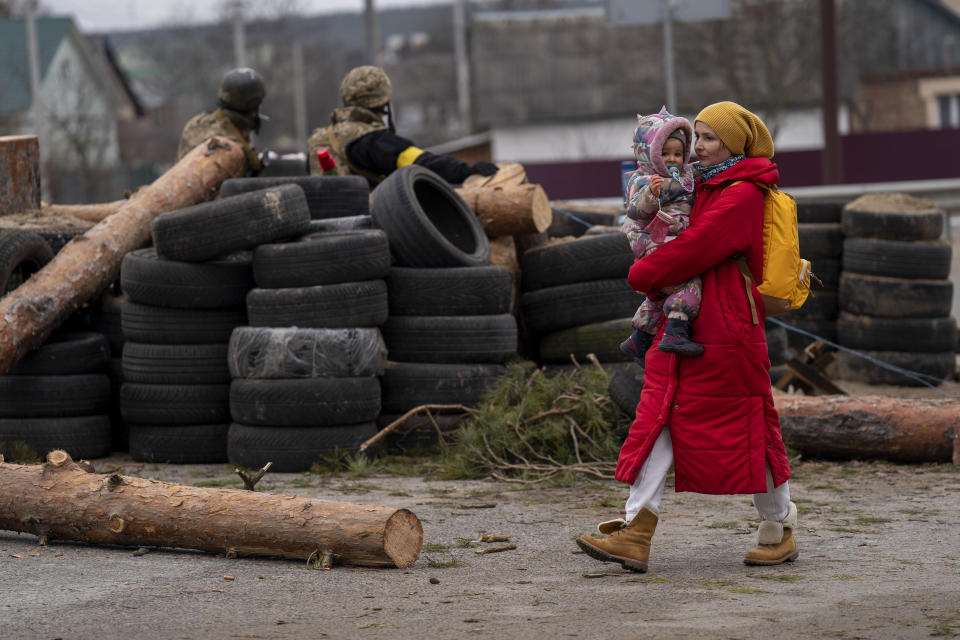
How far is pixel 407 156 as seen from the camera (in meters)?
10.8

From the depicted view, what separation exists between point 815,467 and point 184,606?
459cm

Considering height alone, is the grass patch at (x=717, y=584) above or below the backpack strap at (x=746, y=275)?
below

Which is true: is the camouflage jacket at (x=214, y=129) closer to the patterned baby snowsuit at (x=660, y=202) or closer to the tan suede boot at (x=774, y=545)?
the patterned baby snowsuit at (x=660, y=202)

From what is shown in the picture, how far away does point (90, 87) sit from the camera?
59906 millimetres

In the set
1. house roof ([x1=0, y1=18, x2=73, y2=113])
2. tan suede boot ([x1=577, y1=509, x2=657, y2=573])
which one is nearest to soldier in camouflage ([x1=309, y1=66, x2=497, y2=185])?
tan suede boot ([x1=577, y1=509, x2=657, y2=573])

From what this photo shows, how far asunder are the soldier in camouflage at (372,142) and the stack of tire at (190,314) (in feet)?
5.96

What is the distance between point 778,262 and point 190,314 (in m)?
4.62

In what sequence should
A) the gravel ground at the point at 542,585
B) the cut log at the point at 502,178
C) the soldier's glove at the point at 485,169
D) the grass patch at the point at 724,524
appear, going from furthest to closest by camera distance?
the soldier's glove at the point at 485,169
the cut log at the point at 502,178
the grass patch at the point at 724,524
the gravel ground at the point at 542,585

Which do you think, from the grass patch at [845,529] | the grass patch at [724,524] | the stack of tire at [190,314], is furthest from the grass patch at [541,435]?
the grass patch at [845,529]

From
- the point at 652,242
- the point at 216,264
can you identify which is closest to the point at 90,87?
the point at 216,264

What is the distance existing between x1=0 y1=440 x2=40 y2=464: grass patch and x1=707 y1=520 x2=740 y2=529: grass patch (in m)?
4.48

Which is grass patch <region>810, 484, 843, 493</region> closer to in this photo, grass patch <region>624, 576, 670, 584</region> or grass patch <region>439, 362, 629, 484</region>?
grass patch <region>439, 362, 629, 484</region>

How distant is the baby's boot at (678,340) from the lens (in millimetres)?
5648

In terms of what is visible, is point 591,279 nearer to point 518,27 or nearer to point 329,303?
point 329,303
